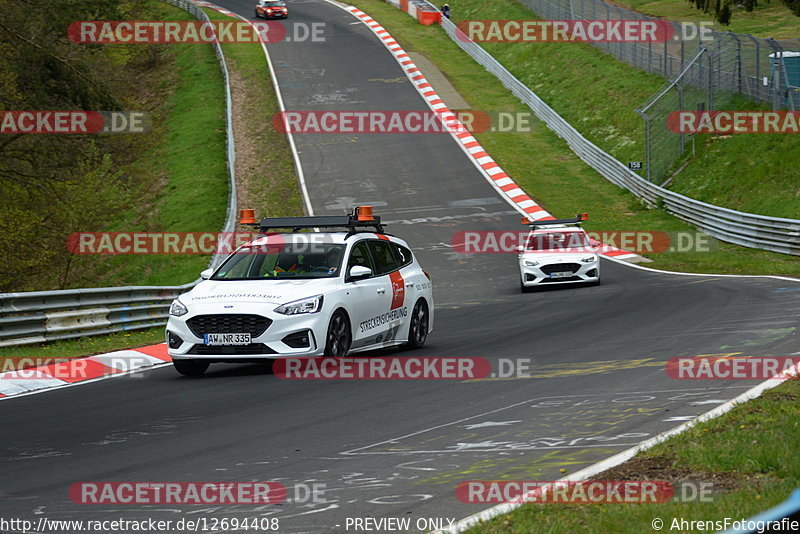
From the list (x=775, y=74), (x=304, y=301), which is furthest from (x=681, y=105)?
(x=304, y=301)

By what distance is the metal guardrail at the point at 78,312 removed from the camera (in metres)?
15.3

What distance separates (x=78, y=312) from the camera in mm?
16625

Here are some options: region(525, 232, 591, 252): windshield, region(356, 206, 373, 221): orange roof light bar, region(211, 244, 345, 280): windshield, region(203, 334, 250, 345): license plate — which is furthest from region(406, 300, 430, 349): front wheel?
region(525, 232, 591, 252): windshield

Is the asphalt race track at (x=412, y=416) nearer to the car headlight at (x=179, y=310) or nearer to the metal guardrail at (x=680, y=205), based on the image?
the car headlight at (x=179, y=310)

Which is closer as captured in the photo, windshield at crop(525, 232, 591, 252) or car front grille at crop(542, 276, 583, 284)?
car front grille at crop(542, 276, 583, 284)

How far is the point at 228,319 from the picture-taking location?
11734mm

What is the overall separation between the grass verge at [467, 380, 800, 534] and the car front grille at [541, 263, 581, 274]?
51.1 feet

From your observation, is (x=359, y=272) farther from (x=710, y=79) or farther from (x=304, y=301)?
(x=710, y=79)

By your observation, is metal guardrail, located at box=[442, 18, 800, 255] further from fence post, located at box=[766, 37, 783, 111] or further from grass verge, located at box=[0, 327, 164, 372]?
grass verge, located at box=[0, 327, 164, 372]

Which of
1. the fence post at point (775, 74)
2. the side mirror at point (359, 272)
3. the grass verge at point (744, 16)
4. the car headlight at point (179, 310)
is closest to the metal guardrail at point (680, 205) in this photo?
the fence post at point (775, 74)

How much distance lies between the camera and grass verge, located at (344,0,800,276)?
28.2 m

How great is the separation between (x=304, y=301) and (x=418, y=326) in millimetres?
3083

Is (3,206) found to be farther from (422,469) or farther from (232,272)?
(422,469)

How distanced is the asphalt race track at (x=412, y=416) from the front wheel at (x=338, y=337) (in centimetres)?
84
